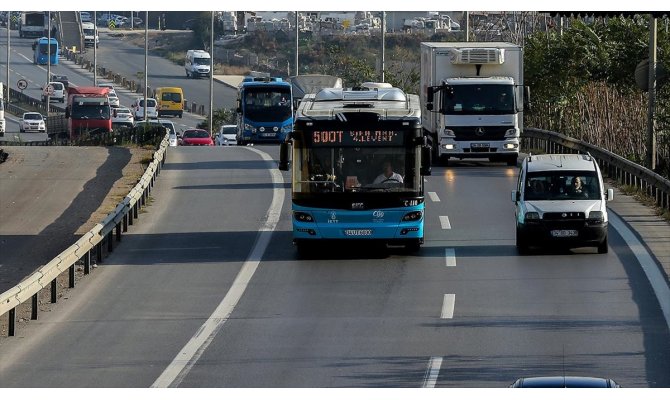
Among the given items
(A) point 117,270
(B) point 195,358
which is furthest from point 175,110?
(B) point 195,358

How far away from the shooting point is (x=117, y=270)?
25641 mm

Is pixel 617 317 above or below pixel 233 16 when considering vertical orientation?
below

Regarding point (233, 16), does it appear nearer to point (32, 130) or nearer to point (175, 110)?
point (175, 110)

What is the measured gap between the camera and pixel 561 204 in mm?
26828

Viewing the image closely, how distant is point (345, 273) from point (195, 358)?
7681 mm

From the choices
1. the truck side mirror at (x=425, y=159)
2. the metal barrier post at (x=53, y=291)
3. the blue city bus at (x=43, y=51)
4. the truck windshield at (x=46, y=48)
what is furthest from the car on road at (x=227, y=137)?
the metal barrier post at (x=53, y=291)

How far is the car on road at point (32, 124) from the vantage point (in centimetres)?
9806

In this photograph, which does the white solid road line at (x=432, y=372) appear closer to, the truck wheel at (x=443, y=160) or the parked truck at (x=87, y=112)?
the truck wheel at (x=443, y=160)

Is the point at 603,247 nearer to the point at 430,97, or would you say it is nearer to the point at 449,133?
the point at 449,133

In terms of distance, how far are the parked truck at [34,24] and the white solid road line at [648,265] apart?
12575 centimetres

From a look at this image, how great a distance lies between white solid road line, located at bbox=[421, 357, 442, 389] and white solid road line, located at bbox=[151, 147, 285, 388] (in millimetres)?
2636

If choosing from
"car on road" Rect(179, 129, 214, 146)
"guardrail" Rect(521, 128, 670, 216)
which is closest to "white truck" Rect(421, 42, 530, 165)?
"guardrail" Rect(521, 128, 670, 216)

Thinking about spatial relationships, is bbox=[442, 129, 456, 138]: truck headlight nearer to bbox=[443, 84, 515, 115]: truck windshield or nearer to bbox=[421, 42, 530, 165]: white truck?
bbox=[421, 42, 530, 165]: white truck

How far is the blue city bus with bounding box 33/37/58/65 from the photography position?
128m
